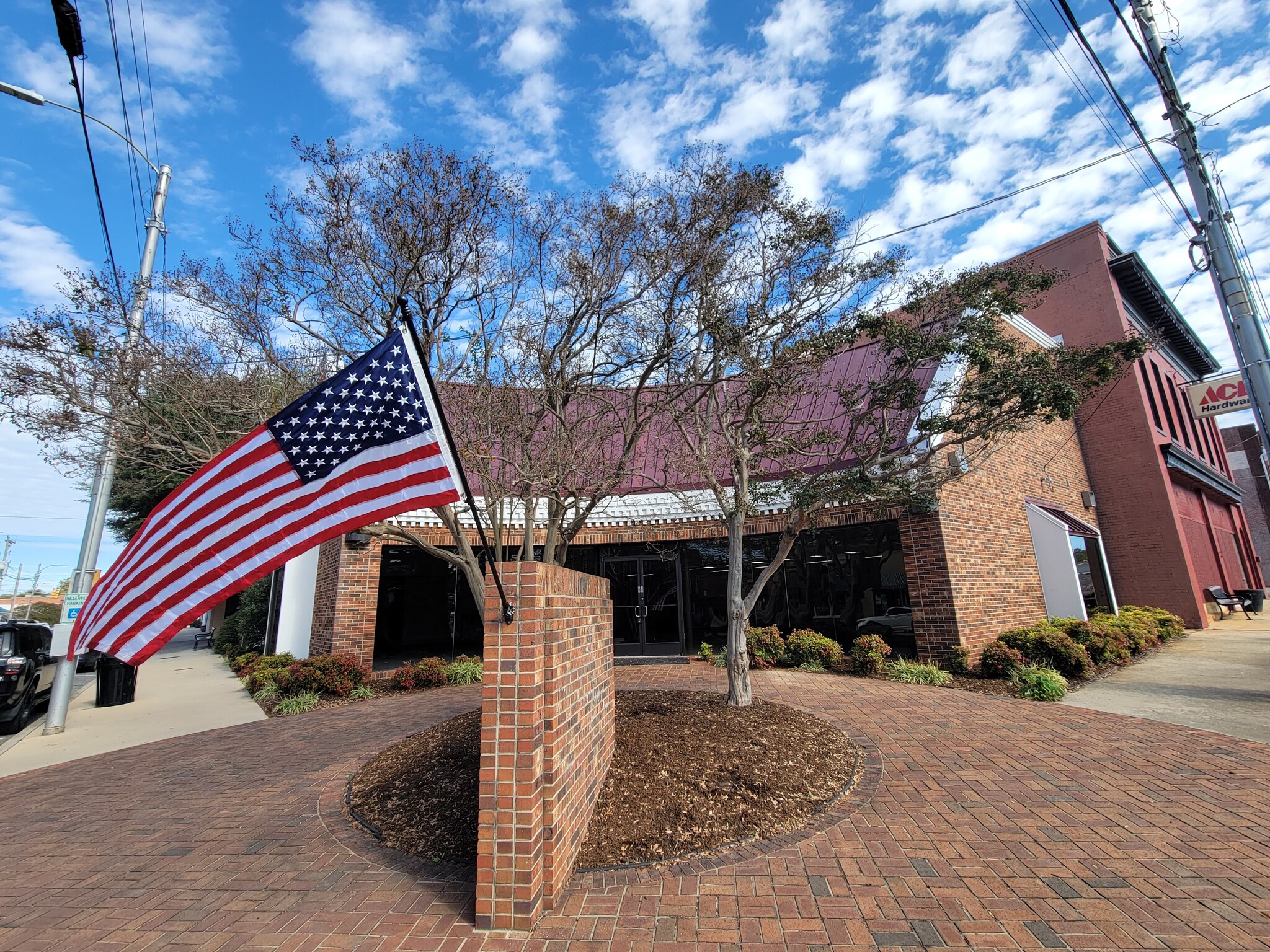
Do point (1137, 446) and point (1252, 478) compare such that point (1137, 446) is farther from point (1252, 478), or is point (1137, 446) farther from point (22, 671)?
point (1252, 478)

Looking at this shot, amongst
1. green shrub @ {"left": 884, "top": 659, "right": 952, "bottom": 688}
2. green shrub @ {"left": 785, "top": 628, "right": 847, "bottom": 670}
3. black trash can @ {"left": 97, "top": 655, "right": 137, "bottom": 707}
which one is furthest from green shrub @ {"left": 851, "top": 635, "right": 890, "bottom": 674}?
black trash can @ {"left": 97, "top": 655, "right": 137, "bottom": 707}

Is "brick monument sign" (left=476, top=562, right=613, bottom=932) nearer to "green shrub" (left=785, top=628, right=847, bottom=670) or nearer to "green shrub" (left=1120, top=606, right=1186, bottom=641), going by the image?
"green shrub" (left=785, top=628, right=847, bottom=670)

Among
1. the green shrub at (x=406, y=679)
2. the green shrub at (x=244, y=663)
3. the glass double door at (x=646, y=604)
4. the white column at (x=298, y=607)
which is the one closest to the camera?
the green shrub at (x=406, y=679)

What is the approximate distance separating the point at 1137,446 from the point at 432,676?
63.3ft

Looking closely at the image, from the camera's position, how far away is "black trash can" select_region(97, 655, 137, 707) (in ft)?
33.4

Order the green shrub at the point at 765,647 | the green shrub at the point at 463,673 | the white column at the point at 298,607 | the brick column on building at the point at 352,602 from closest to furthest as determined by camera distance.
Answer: the green shrub at the point at 463,673 → the green shrub at the point at 765,647 → the brick column on building at the point at 352,602 → the white column at the point at 298,607

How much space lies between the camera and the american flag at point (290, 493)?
325 cm

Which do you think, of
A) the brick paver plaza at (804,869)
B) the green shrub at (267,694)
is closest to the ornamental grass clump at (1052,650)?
the brick paver plaza at (804,869)

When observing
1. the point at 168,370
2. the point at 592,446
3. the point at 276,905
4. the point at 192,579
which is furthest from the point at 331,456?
the point at 168,370

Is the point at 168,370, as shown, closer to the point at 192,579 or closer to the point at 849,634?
the point at 192,579

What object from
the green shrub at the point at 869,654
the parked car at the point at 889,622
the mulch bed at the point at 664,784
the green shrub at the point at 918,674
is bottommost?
the mulch bed at the point at 664,784

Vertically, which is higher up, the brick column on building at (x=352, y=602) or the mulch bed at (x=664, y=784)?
the brick column on building at (x=352, y=602)

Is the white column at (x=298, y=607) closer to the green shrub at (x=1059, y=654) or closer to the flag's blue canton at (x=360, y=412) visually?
the flag's blue canton at (x=360, y=412)

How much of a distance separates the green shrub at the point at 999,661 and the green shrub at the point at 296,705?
1030 centimetres
